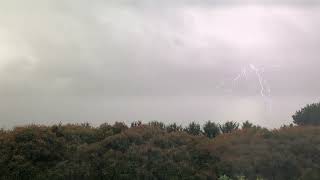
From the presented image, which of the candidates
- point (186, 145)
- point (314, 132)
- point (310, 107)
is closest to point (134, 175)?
point (186, 145)

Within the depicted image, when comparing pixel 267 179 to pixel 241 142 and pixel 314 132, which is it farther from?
pixel 314 132

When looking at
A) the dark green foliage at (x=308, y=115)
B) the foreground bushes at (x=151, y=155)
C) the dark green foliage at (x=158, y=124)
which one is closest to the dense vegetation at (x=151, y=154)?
the foreground bushes at (x=151, y=155)

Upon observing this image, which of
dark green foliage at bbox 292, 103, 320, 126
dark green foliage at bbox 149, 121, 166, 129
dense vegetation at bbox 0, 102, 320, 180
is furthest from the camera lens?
dark green foliage at bbox 292, 103, 320, 126

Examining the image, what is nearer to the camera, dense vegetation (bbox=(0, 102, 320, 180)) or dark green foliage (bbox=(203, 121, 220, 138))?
dense vegetation (bbox=(0, 102, 320, 180))

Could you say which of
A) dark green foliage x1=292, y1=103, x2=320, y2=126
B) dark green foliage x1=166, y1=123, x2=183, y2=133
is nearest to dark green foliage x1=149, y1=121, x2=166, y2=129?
dark green foliage x1=166, y1=123, x2=183, y2=133

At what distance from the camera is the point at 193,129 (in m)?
20.4

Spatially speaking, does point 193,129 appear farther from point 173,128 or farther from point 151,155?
point 151,155

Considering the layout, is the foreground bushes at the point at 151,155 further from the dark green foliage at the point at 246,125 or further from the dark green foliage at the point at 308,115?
the dark green foliage at the point at 308,115

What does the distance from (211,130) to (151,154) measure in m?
4.58

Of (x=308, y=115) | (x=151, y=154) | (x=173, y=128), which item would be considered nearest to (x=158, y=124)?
(x=173, y=128)

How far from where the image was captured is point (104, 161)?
16.1 metres

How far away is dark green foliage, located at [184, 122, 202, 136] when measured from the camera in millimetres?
20266

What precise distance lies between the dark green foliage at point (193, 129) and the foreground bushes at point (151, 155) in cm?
197

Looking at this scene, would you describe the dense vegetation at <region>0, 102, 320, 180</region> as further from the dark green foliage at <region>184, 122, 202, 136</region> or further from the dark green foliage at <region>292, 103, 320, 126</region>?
the dark green foliage at <region>292, 103, 320, 126</region>
